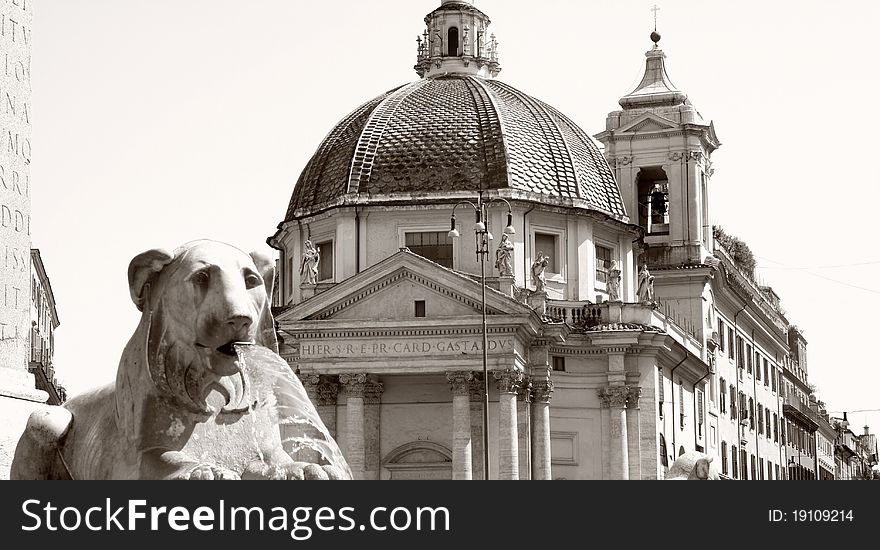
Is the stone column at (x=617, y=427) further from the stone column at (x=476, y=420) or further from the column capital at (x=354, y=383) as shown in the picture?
the column capital at (x=354, y=383)

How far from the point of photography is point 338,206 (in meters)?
63.4

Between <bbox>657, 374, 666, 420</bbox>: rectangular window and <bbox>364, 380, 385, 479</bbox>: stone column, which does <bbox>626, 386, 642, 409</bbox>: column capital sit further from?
<bbox>364, 380, 385, 479</bbox>: stone column

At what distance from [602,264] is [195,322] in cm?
6001

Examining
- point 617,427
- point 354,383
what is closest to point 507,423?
point 354,383

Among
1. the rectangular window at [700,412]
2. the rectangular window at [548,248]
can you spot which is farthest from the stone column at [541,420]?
the rectangular window at [700,412]

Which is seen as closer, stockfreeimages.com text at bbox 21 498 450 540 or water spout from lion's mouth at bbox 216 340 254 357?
stockfreeimages.com text at bbox 21 498 450 540

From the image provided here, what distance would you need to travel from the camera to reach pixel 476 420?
194 ft

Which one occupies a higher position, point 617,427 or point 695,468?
point 617,427

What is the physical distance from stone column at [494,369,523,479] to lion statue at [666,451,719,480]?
29.1 meters

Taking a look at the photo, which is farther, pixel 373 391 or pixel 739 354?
pixel 739 354

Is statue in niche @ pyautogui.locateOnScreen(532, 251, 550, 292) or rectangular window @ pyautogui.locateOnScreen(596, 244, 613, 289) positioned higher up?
rectangular window @ pyautogui.locateOnScreen(596, 244, 613, 289)

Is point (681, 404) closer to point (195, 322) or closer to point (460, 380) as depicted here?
point (460, 380)

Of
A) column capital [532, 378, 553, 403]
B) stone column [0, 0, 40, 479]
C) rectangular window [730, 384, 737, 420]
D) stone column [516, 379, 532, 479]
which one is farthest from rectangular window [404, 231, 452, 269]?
stone column [0, 0, 40, 479]

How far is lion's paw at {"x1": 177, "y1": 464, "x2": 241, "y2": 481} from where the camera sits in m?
6.63
